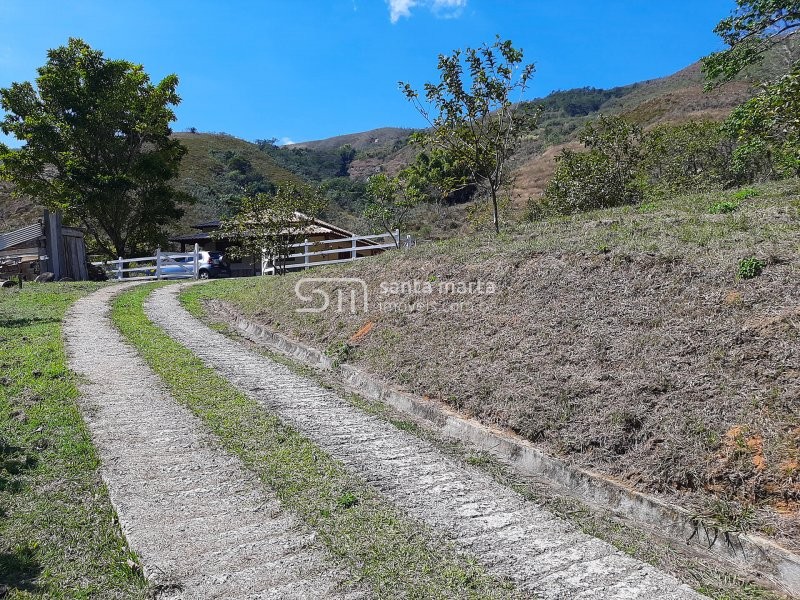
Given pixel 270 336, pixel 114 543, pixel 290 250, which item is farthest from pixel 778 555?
pixel 290 250

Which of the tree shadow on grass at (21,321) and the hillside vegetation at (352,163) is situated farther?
the hillside vegetation at (352,163)

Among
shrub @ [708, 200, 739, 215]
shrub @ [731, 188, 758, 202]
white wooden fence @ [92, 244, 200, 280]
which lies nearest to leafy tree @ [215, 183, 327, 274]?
white wooden fence @ [92, 244, 200, 280]

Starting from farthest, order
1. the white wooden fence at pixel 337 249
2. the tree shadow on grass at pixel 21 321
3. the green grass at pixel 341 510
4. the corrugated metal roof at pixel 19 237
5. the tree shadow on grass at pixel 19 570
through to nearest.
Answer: the corrugated metal roof at pixel 19 237, the white wooden fence at pixel 337 249, the tree shadow on grass at pixel 21 321, the green grass at pixel 341 510, the tree shadow on grass at pixel 19 570

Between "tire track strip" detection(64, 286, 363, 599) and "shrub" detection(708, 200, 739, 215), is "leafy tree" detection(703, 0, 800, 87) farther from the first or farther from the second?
"tire track strip" detection(64, 286, 363, 599)

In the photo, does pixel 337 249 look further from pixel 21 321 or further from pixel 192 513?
pixel 192 513

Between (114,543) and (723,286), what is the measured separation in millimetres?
5862

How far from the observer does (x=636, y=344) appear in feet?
17.6

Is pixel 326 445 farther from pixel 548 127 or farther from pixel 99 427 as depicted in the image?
pixel 548 127

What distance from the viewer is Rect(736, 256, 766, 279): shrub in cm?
562

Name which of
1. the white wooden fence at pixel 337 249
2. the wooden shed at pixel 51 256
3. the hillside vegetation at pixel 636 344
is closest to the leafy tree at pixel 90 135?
the wooden shed at pixel 51 256

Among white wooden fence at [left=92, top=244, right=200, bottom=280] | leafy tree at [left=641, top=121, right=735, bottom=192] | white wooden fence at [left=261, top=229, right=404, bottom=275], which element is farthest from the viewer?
white wooden fence at [left=92, top=244, right=200, bottom=280]

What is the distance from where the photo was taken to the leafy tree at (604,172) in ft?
67.6

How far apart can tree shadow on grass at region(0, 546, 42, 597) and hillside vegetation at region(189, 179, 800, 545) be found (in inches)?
151

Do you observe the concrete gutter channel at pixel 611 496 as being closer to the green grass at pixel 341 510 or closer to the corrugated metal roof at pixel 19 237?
the green grass at pixel 341 510
